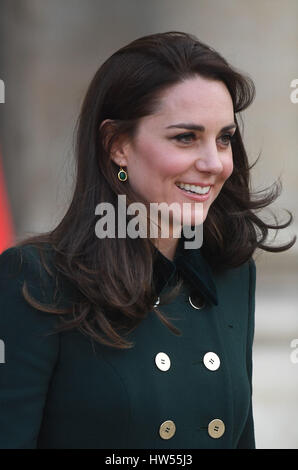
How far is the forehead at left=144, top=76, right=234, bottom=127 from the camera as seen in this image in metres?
2.00

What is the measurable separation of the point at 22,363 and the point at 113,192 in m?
0.50

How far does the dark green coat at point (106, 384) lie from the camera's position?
6.07 feet

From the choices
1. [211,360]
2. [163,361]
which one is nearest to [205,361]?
[211,360]

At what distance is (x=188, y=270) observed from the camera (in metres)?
2.19

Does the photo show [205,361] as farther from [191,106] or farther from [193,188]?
[191,106]

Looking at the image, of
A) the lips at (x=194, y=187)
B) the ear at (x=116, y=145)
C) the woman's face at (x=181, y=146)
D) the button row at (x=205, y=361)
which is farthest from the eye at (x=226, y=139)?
the button row at (x=205, y=361)

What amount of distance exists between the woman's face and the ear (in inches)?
0.5

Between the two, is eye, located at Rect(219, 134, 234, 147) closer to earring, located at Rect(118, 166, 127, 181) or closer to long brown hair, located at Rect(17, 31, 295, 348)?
long brown hair, located at Rect(17, 31, 295, 348)

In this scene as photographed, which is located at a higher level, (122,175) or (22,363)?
(122,175)

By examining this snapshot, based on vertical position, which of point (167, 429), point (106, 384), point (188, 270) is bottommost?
point (167, 429)

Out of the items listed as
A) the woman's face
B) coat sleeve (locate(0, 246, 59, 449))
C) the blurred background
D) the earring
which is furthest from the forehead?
the blurred background

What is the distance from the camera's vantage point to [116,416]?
188cm

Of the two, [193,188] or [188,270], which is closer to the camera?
[193,188]

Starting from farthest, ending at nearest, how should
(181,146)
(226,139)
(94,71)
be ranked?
(94,71), (226,139), (181,146)
